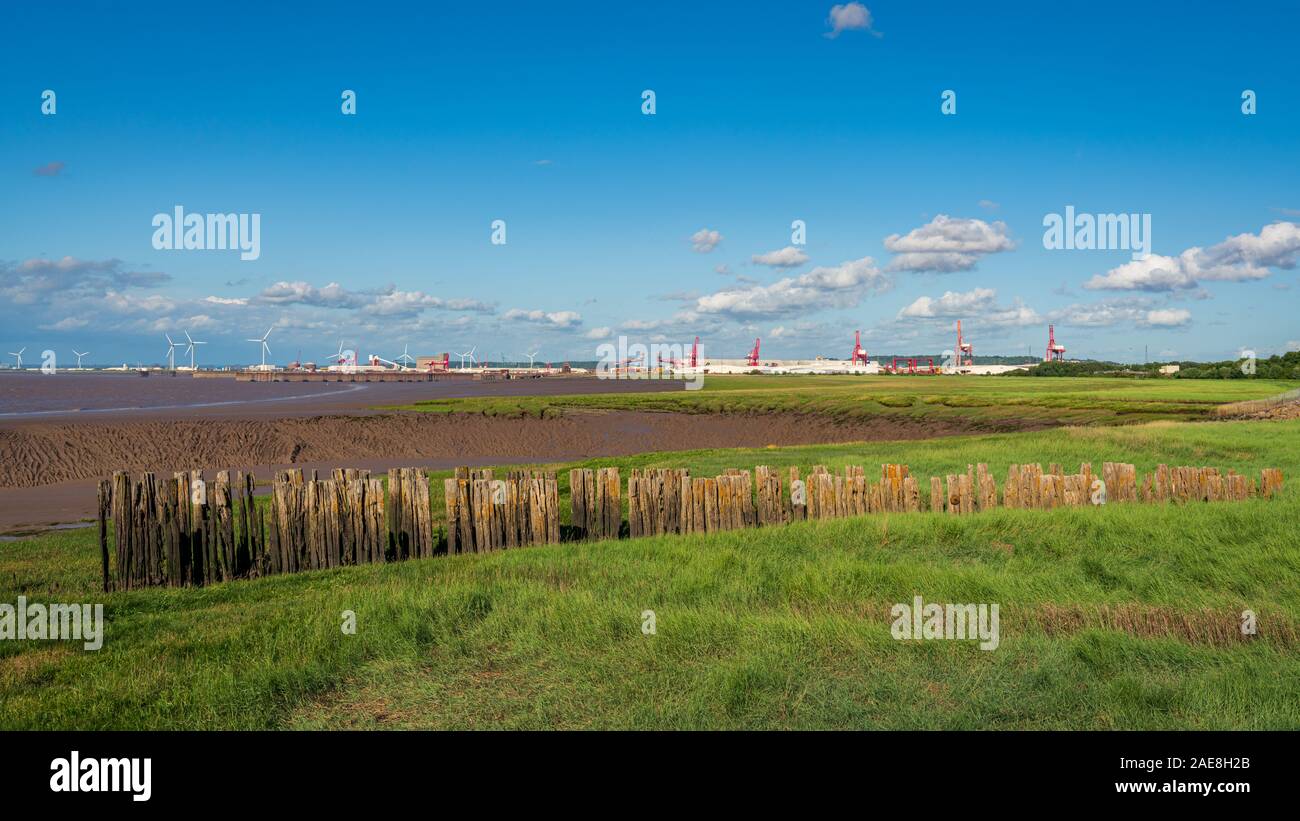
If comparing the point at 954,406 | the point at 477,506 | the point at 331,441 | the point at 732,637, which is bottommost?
the point at 732,637

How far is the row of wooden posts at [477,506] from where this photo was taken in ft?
32.2

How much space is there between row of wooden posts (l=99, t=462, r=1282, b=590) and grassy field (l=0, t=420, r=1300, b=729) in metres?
0.53

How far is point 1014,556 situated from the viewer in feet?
32.8

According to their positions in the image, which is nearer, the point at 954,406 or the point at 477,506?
the point at 477,506

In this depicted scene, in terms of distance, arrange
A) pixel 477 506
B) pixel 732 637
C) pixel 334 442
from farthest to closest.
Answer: pixel 334 442 < pixel 477 506 < pixel 732 637

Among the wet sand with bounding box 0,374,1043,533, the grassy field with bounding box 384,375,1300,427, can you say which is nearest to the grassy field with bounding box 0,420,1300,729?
the wet sand with bounding box 0,374,1043,533

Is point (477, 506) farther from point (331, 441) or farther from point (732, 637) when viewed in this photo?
point (331, 441)

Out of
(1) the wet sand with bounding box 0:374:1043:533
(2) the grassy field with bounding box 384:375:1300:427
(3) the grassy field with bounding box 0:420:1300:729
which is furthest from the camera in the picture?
(2) the grassy field with bounding box 384:375:1300:427

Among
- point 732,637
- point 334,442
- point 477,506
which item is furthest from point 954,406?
point 732,637

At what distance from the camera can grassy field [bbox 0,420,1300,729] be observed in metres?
5.70

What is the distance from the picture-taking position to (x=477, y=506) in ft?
36.1

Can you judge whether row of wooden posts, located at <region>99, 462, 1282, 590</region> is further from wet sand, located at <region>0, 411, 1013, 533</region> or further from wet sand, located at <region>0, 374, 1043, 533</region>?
wet sand, located at <region>0, 411, 1013, 533</region>

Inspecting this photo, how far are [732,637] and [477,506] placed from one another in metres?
4.97
